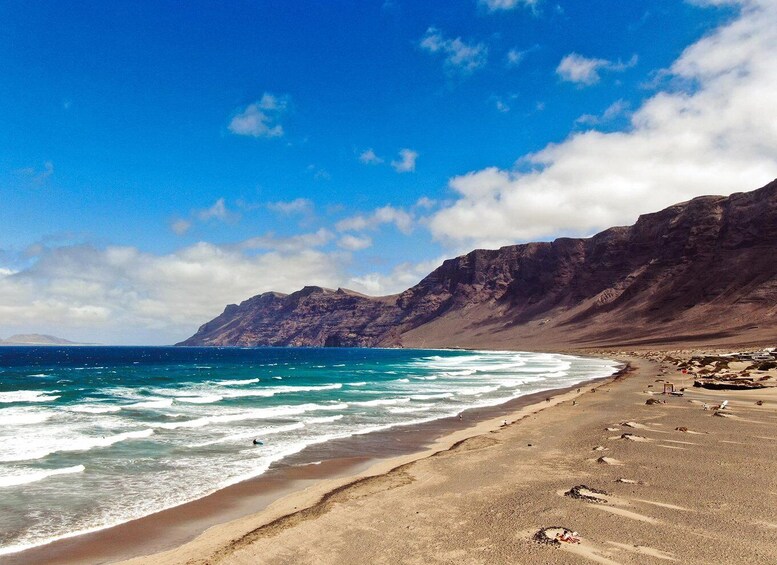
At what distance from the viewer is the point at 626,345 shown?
126188 millimetres

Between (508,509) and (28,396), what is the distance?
42.4 meters

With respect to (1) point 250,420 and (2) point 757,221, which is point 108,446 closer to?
(1) point 250,420

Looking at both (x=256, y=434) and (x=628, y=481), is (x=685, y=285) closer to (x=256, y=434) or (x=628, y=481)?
(x=256, y=434)

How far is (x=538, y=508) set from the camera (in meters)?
10.1

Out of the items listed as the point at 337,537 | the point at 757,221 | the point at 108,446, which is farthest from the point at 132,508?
the point at 757,221

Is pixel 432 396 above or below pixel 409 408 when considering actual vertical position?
below

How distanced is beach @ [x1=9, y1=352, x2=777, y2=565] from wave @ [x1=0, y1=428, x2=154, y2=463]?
31.1 ft

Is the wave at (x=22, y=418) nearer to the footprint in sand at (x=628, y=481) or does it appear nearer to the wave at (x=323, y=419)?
the wave at (x=323, y=419)

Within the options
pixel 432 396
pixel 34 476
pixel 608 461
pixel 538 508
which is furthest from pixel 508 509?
pixel 432 396

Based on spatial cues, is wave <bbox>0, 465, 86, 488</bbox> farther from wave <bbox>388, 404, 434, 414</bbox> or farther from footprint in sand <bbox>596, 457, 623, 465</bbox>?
wave <bbox>388, 404, 434, 414</bbox>

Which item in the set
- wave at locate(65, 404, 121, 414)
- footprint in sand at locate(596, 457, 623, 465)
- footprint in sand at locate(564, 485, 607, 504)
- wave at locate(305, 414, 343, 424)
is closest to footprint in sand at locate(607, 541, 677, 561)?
footprint in sand at locate(564, 485, 607, 504)

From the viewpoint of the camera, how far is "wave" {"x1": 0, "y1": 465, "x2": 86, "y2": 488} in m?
14.5

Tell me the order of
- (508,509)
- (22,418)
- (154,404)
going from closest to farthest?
(508,509) < (22,418) < (154,404)

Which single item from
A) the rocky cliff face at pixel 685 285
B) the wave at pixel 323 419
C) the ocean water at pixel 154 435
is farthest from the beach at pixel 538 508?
the rocky cliff face at pixel 685 285
